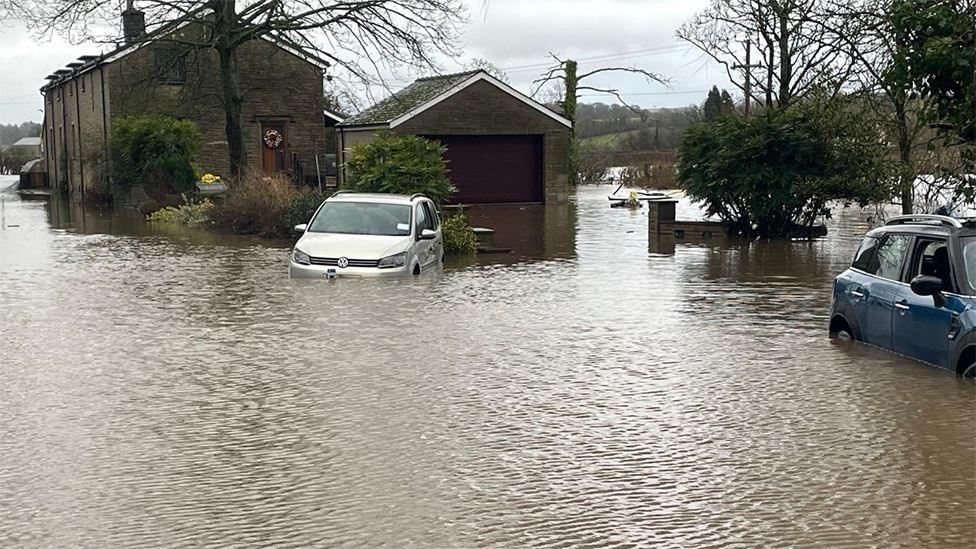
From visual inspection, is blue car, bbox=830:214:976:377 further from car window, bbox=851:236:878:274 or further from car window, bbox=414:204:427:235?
car window, bbox=414:204:427:235

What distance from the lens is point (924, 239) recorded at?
11164 mm

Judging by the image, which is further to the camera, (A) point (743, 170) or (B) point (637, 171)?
(B) point (637, 171)

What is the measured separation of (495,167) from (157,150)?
12.3m

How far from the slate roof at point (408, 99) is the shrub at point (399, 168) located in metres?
14.9

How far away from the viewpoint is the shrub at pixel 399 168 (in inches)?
1070

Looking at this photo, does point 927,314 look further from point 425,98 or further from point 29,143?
point 29,143

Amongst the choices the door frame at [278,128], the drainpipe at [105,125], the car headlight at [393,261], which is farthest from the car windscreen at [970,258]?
the drainpipe at [105,125]

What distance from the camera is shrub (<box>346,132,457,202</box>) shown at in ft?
89.2

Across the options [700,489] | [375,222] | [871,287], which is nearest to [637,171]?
[375,222]

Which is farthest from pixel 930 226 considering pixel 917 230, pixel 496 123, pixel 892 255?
pixel 496 123

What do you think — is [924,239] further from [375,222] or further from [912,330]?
[375,222]

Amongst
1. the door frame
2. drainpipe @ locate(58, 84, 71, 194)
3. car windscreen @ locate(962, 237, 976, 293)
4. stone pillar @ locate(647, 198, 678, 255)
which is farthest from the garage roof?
car windscreen @ locate(962, 237, 976, 293)

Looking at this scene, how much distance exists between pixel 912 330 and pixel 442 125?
34.0 metres

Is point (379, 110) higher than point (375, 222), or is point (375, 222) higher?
point (379, 110)
